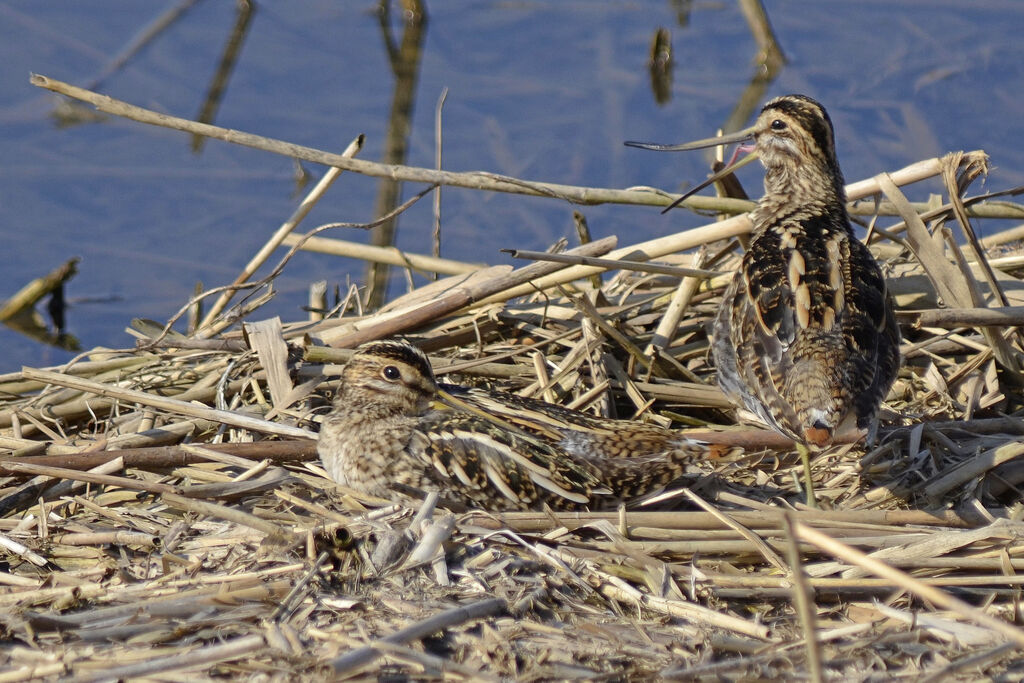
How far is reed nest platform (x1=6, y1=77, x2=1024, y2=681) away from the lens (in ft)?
12.1

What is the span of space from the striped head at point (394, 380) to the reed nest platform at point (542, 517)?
1.09 ft

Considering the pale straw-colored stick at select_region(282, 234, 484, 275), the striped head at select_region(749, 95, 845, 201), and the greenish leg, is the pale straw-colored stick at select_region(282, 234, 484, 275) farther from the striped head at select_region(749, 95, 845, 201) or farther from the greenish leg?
the greenish leg

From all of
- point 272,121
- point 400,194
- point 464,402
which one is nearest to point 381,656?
point 464,402

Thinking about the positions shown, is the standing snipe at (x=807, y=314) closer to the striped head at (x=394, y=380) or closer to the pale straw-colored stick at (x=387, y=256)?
the striped head at (x=394, y=380)

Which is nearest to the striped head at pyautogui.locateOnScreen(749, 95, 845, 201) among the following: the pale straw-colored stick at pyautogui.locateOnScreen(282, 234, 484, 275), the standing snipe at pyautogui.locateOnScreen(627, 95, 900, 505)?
the standing snipe at pyautogui.locateOnScreen(627, 95, 900, 505)

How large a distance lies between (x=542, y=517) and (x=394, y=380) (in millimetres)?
934

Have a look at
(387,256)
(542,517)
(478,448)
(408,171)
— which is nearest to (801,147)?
(408,171)

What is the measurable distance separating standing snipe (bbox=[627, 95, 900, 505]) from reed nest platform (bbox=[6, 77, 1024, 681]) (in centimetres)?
24

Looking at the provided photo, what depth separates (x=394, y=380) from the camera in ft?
16.3

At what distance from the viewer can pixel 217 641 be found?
12.0 feet

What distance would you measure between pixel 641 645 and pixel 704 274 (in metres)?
2.32

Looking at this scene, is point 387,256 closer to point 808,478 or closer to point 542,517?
point 542,517

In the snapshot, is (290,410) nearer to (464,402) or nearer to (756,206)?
(464,402)

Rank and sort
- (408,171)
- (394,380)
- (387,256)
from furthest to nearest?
(387,256), (408,171), (394,380)
